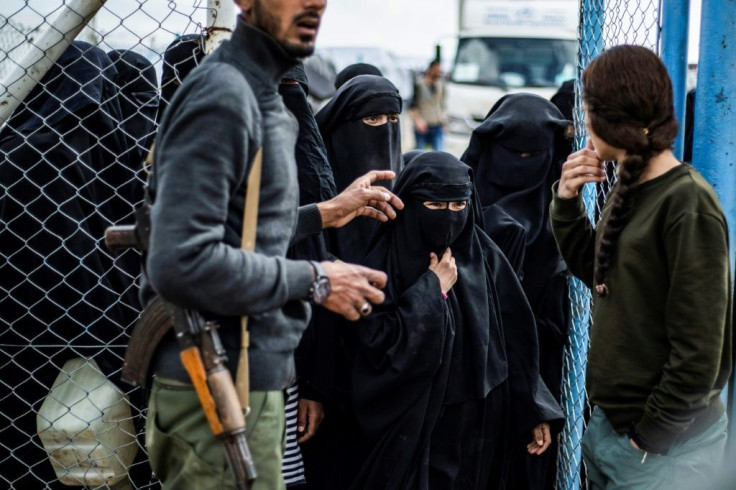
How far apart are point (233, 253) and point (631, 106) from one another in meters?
1.02

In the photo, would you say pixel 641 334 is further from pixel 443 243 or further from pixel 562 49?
pixel 562 49

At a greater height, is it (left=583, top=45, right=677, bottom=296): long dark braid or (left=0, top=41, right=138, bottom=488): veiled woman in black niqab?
(left=583, top=45, right=677, bottom=296): long dark braid

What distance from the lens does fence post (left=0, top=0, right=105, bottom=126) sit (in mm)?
2594

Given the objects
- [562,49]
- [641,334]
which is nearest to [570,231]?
[641,334]

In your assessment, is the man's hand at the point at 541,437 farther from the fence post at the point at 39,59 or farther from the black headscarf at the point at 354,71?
the black headscarf at the point at 354,71

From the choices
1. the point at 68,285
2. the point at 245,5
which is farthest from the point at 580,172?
the point at 68,285

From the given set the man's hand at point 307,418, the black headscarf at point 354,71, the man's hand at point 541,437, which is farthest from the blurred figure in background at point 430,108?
the man's hand at point 307,418

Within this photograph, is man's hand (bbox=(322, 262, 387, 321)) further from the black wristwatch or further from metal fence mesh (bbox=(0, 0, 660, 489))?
metal fence mesh (bbox=(0, 0, 660, 489))

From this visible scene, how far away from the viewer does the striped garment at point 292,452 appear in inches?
117

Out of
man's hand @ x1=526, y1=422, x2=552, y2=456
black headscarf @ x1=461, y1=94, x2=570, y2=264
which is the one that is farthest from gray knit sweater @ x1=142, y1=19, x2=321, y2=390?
black headscarf @ x1=461, y1=94, x2=570, y2=264

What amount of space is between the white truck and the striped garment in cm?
1042

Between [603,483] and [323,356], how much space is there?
1.14 meters

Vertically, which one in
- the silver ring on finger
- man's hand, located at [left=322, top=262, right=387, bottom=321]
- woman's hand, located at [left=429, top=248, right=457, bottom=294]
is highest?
man's hand, located at [left=322, top=262, right=387, bottom=321]

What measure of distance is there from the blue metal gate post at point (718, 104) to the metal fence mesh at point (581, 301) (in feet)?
1.57
